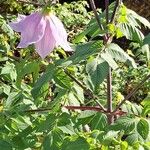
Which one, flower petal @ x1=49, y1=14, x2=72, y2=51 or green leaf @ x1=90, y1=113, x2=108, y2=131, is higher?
flower petal @ x1=49, y1=14, x2=72, y2=51

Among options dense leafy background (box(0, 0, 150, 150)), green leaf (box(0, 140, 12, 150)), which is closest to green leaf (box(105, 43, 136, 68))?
dense leafy background (box(0, 0, 150, 150))

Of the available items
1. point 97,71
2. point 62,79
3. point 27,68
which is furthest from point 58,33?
point 27,68

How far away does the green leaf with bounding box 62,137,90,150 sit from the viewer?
1.83 m

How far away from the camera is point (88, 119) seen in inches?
81.1

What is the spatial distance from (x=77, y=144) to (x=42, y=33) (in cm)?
45

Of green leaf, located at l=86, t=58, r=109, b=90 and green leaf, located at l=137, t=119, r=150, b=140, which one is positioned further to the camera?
green leaf, located at l=137, t=119, r=150, b=140

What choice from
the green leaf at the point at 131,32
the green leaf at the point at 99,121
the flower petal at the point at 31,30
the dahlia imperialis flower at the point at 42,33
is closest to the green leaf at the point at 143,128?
the green leaf at the point at 99,121

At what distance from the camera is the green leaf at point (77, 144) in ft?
6.00

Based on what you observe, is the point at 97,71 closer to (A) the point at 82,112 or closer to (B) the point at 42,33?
(B) the point at 42,33

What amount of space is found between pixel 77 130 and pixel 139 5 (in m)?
4.94

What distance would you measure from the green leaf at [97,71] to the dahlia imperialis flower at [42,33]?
0.34 ft

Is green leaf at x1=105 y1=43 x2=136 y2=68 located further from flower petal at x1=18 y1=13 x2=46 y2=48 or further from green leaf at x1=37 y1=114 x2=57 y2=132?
green leaf at x1=37 y1=114 x2=57 y2=132

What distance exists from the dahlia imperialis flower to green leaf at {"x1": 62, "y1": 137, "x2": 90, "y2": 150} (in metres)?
0.37

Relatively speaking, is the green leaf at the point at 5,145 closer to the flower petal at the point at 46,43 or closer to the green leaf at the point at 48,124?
the green leaf at the point at 48,124
